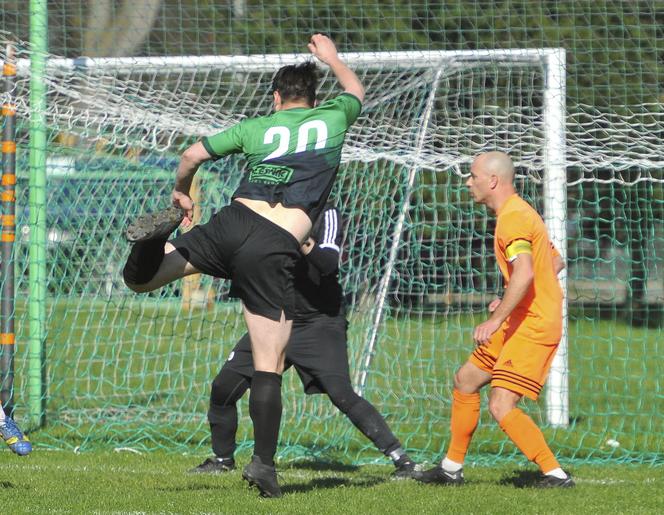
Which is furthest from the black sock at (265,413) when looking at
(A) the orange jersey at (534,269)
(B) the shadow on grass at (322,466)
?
(B) the shadow on grass at (322,466)

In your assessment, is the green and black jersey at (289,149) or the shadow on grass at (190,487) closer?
the green and black jersey at (289,149)

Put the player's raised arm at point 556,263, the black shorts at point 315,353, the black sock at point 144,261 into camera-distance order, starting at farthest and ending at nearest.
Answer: the black shorts at point 315,353
the player's raised arm at point 556,263
the black sock at point 144,261

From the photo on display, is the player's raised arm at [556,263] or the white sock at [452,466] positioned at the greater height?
the player's raised arm at [556,263]

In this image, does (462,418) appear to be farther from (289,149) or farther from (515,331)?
(289,149)

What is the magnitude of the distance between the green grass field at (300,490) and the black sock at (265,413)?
0.89 ft

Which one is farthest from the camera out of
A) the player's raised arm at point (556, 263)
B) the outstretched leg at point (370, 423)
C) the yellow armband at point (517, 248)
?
A: the outstretched leg at point (370, 423)

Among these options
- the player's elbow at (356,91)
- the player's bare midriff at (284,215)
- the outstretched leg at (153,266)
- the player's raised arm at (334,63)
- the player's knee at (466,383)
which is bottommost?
the player's knee at (466,383)

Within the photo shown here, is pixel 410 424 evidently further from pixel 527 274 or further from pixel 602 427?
pixel 527 274

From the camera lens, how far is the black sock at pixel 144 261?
193 inches

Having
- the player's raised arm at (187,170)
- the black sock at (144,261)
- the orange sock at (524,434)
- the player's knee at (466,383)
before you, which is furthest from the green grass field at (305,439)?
the player's raised arm at (187,170)

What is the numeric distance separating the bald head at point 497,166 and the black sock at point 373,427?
151cm

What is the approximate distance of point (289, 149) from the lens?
16.6 ft

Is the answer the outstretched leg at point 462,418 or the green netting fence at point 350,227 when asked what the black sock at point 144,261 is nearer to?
the outstretched leg at point 462,418

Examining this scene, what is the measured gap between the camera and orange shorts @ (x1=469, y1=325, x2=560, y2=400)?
18.2 feet
